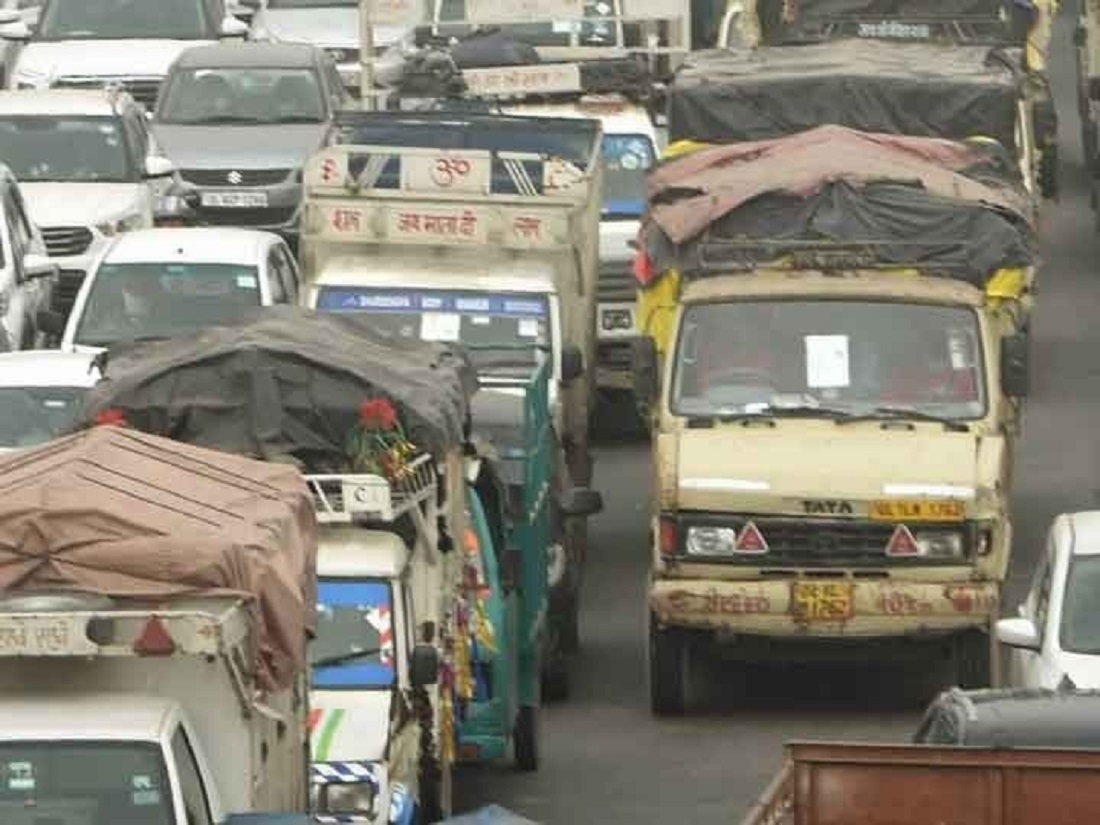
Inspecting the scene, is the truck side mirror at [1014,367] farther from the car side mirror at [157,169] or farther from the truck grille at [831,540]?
the car side mirror at [157,169]

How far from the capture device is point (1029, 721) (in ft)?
50.8

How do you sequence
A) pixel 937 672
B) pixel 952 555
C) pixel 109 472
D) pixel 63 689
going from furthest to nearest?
pixel 937 672
pixel 952 555
pixel 109 472
pixel 63 689

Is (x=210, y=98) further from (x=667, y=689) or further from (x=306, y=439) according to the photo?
(x=306, y=439)

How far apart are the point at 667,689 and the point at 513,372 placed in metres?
1.85

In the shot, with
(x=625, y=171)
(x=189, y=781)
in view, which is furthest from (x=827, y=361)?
(x=625, y=171)

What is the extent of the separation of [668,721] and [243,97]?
13.6 metres

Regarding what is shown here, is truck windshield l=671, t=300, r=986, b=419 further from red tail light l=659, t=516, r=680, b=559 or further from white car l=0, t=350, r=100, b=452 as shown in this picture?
white car l=0, t=350, r=100, b=452

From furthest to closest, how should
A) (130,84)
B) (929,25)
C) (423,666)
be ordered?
(130,84) → (929,25) → (423,666)

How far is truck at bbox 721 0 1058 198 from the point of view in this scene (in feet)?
111

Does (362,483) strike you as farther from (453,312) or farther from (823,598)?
(453,312)

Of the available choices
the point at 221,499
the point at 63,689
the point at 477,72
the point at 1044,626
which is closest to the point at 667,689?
the point at 1044,626

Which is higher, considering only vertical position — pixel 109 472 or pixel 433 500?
pixel 109 472

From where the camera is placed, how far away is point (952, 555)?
866 inches

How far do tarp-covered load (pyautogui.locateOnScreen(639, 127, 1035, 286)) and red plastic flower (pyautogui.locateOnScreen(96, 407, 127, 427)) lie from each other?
5.36 m
